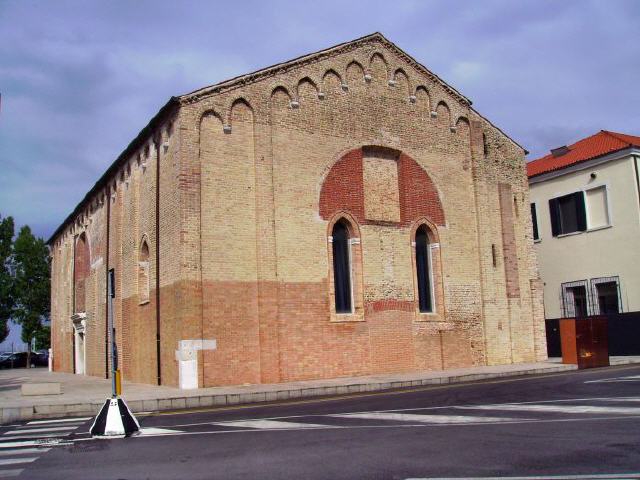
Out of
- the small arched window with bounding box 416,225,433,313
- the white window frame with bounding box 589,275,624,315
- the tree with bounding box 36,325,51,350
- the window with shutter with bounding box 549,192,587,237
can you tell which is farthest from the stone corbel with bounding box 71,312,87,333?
the white window frame with bounding box 589,275,624,315

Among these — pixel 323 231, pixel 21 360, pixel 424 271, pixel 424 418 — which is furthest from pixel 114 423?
pixel 21 360

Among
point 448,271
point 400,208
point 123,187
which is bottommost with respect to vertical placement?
point 448,271

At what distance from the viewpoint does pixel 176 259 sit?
19547 mm

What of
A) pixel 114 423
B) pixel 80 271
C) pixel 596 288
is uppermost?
pixel 80 271

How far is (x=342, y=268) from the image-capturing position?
869 inches

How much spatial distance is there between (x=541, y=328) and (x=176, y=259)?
45.0ft

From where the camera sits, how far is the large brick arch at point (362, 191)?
21938 mm

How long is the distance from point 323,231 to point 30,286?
3833 cm

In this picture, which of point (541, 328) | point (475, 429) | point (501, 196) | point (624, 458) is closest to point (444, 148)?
point (501, 196)

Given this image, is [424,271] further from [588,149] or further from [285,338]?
[588,149]

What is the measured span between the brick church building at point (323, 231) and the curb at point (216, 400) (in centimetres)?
251

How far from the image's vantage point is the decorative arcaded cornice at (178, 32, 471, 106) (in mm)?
20141

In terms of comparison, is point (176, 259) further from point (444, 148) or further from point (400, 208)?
point (444, 148)

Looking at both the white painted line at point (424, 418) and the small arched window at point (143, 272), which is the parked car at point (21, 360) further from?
the white painted line at point (424, 418)
